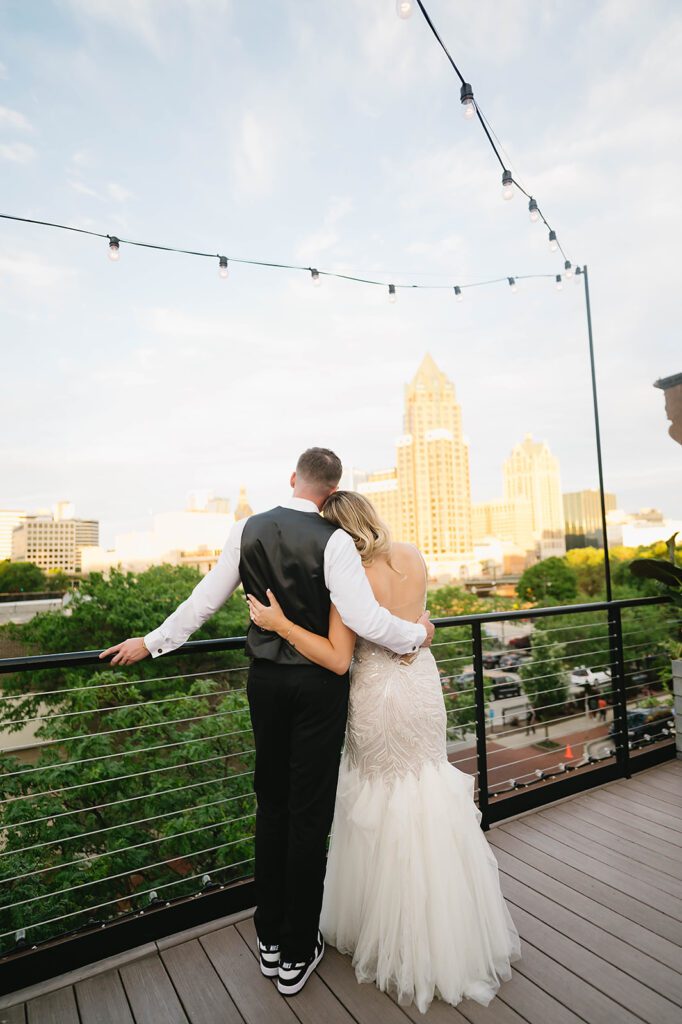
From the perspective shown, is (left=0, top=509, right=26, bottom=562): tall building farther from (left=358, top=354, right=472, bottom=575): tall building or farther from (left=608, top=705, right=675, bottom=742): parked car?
(left=608, top=705, right=675, bottom=742): parked car

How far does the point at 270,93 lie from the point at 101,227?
55.8 feet

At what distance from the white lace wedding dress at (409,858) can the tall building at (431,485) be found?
6780cm

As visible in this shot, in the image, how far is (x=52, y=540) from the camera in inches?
1790

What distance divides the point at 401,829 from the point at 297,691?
19.9 inches

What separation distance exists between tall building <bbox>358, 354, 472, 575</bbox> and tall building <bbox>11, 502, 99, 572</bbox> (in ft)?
112

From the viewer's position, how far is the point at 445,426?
3034 inches

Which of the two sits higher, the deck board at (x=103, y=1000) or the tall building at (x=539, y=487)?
the tall building at (x=539, y=487)

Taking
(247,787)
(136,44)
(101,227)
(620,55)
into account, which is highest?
(101,227)

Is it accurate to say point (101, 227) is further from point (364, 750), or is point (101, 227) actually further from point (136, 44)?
point (364, 750)

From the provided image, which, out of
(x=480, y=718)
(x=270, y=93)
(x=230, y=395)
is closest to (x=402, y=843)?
(x=480, y=718)

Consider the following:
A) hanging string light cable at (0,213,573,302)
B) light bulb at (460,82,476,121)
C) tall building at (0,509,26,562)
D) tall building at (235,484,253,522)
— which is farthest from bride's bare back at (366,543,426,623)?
tall building at (0,509,26,562)

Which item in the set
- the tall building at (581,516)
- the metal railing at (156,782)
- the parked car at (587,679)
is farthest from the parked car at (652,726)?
the tall building at (581,516)

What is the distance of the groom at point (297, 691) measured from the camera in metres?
1.53

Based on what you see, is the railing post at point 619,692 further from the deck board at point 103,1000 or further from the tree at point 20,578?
the tree at point 20,578
